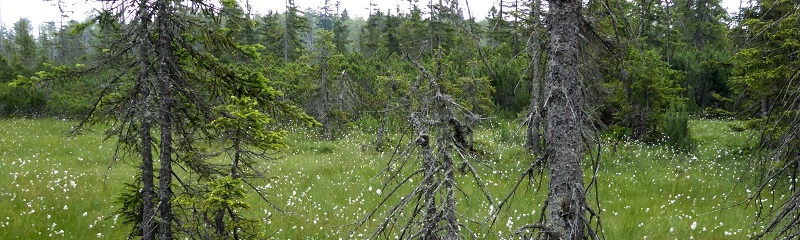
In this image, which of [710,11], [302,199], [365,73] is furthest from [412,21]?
[302,199]

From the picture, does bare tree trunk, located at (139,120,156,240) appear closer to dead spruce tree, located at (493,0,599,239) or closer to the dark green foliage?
dead spruce tree, located at (493,0,599,239)

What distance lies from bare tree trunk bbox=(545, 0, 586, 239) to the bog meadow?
0.01 metres

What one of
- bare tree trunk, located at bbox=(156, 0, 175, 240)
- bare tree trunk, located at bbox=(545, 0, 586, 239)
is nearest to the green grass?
bare tree trunk, located at bbox=(156, 0, 175, 240)

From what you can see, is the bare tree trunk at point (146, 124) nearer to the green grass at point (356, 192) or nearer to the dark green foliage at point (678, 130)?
the green grass at point (356, 192)

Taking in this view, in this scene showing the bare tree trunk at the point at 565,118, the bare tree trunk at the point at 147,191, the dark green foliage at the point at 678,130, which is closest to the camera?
the bare tree trunk at the point at 565,118

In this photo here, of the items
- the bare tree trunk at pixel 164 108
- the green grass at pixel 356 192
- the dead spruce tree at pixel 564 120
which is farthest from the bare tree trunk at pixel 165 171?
the dead spruce tree at pixel 564 120

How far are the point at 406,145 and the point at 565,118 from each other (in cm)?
147

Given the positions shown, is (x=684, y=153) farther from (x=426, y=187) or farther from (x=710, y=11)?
(x=710, y=11)

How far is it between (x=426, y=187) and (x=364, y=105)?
17965mm

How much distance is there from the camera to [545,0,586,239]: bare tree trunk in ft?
11.8

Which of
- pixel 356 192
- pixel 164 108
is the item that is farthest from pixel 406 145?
pixel 356 192

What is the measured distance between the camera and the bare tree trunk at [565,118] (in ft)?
11.8

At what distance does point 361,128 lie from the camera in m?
22.1

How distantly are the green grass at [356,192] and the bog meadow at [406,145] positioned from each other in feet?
0.21
